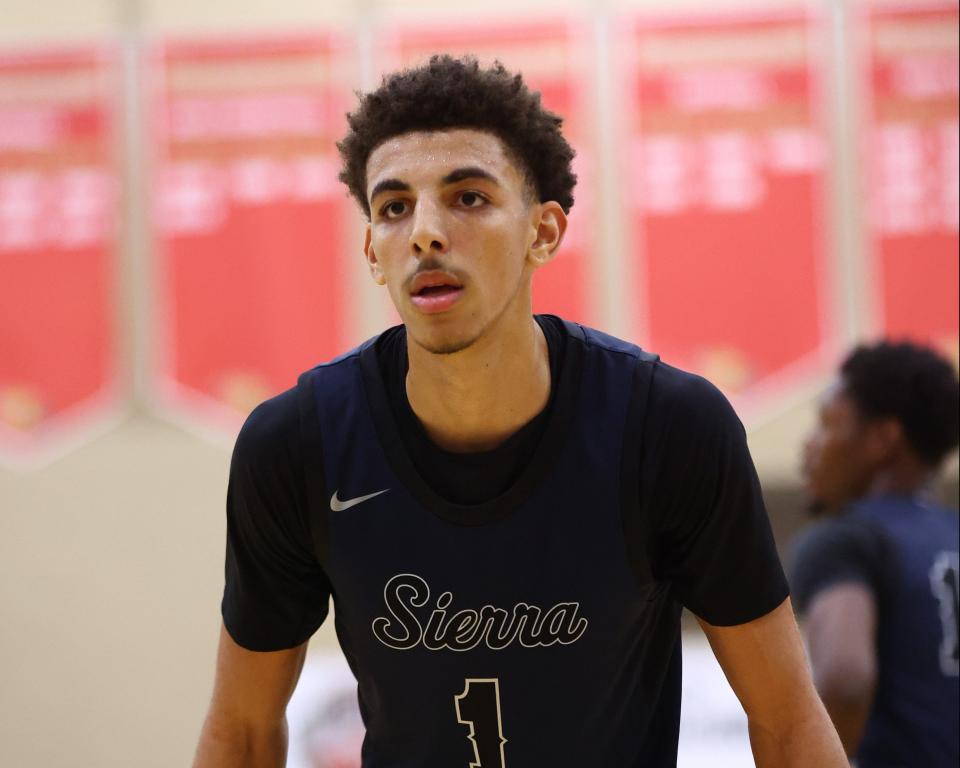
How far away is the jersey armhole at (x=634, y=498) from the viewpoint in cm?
180

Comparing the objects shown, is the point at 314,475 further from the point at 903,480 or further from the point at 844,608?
the point at 903,480

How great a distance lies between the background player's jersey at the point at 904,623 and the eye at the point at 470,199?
4.00 feet

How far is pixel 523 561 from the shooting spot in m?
1.81

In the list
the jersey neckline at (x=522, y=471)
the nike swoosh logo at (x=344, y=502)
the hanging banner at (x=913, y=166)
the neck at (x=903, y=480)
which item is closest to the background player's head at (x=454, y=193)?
the jersey neckline at (x=522, y=471)

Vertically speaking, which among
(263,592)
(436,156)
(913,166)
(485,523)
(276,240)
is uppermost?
(913,166)

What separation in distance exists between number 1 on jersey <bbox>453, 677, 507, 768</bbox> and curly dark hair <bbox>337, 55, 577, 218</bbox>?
2.72 feet

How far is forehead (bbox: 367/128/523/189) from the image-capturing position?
1.87m

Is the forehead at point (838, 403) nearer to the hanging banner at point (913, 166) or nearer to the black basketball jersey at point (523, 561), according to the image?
the black basketball jersey at point (523, 561)

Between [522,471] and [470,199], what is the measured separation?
1.45ft

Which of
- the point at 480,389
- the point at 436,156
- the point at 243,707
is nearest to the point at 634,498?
the point at 480,389

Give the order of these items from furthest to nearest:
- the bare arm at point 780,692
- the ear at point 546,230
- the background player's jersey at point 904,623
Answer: the background player's jersey at point 904,623 → the ear at point 546,230 → the bare arm at point 780,692

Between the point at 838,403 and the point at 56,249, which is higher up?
the point at 56,249

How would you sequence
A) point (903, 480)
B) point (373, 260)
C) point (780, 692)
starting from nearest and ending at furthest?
point (780, 692) < point (373, 260) < point (903, 480)

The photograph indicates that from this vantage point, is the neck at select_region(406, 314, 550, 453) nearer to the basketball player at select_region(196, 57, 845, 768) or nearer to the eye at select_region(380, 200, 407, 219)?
the basketball player at select_region(196, 57, 845, 768)
